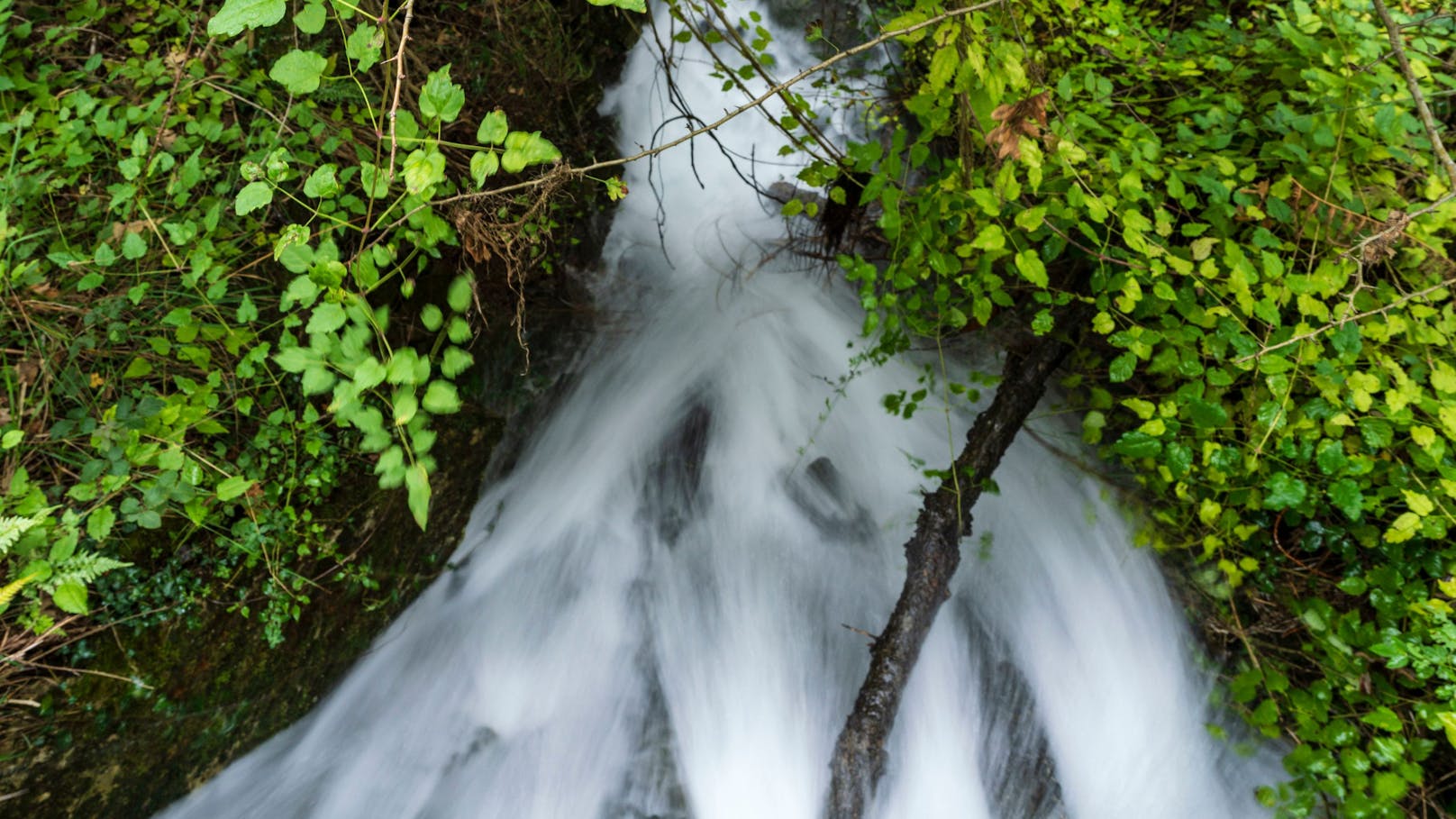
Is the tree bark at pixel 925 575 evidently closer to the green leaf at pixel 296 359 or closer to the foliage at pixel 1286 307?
the foliage at pixel 1286 307

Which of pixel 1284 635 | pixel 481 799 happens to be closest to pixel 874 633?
pixel 1284 635

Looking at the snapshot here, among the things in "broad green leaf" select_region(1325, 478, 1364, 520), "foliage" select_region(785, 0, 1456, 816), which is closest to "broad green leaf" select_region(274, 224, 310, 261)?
"foliage" select_region(785, 0, 1456, 816)

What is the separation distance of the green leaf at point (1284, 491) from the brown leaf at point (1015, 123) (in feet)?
4.02

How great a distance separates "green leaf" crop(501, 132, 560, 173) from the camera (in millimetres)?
1412

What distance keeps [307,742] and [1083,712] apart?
2799 millimetres

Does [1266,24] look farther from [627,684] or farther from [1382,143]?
[627,684]

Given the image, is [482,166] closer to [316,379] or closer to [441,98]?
[441,98]

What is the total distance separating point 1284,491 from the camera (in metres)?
2.06

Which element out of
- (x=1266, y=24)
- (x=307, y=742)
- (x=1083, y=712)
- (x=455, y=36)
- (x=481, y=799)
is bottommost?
(x=1083, y=712)

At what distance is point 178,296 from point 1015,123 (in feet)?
8.39

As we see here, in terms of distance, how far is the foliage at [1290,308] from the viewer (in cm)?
199

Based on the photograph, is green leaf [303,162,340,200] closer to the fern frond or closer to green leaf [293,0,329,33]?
green leaf [293,0,329,33]

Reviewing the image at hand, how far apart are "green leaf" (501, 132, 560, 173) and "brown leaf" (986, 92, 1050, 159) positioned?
101 centimetres

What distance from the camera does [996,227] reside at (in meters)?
1.94
